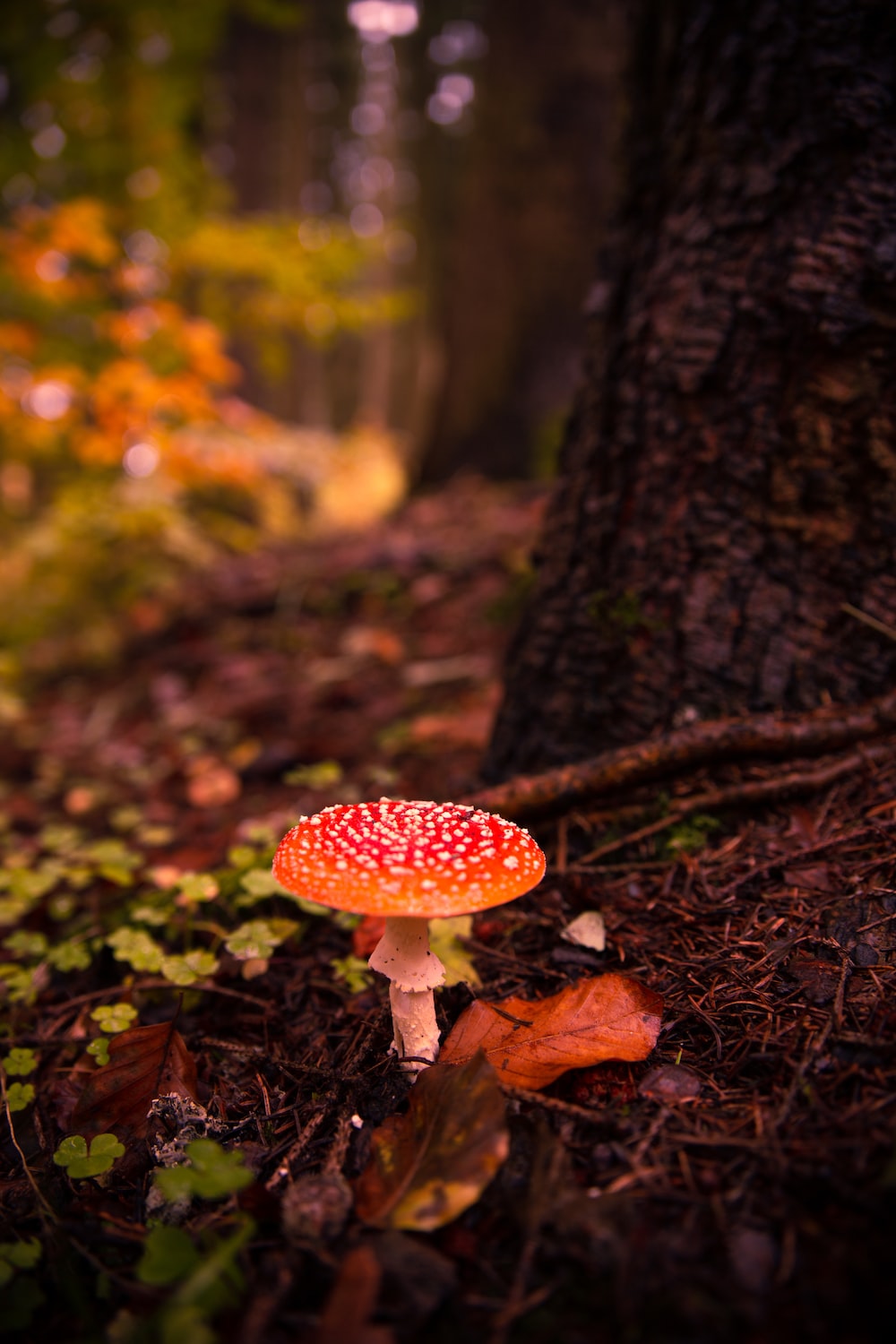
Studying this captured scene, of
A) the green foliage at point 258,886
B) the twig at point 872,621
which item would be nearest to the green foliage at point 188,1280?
the green foliage at point 258,886

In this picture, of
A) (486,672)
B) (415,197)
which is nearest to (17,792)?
(486,672)

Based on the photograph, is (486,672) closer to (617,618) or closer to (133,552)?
(617,618)

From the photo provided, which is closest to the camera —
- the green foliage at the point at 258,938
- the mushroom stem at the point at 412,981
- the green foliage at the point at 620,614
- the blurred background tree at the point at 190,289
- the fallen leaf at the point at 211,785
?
the mushroom stem at the point at 412,981

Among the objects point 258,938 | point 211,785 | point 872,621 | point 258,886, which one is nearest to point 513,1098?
point 258,938

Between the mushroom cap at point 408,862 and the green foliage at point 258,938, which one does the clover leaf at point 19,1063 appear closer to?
the green foliage at point 258,938

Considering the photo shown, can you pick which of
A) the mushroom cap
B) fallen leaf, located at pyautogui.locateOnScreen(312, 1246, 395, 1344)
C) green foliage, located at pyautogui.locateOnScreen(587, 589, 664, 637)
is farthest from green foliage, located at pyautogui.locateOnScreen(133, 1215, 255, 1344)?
green foliage, located at pyautogui.locateOnScreen(587, 589, 664, 637)

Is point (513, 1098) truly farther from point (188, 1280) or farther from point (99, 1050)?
point (99, 1050)

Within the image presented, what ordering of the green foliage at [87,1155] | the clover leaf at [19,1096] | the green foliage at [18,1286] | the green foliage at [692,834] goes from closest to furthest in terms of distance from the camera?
the green foliage at [18,1286]
the green foliage at [87,1155]
the clover leaf at [19,1096]
the green foliage at [692,834]
